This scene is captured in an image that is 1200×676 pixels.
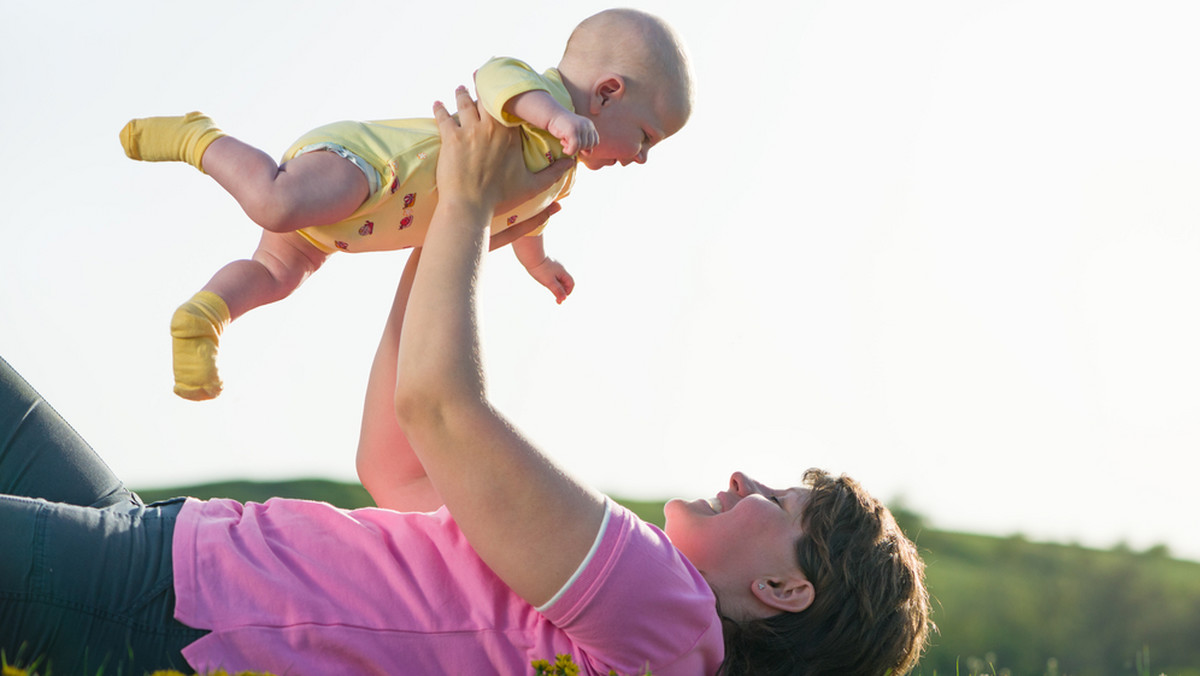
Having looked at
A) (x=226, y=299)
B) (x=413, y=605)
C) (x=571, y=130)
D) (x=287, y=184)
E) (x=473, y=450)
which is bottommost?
(x=413, y=605)

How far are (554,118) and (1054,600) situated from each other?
537 inches

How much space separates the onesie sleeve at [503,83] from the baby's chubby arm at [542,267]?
0.69 m

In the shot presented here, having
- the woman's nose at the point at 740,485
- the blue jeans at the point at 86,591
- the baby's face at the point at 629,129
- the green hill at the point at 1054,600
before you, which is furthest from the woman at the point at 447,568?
the green hill at the point at 1054,600

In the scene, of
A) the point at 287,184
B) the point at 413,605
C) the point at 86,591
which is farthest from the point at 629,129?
the point at 86,591

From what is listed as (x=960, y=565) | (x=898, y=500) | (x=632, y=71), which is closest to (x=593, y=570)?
(x=632, y=71)

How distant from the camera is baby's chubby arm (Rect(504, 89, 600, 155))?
7.84ft

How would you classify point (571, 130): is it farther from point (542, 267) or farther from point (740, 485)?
point (740, 485)

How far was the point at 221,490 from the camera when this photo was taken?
11.5 metres

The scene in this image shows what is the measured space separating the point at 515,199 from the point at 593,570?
96cm

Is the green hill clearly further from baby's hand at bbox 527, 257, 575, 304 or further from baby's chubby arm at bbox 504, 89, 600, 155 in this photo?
baby's chubby arm at bbox 504, 89, 600, 155

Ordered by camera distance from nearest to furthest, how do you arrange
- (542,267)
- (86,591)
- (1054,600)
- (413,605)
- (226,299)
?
1. (86,591)
2. (413,605)
3. (226,299)
4. (542,267)
5. (1054,600)

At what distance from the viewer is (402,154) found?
2.68 meters

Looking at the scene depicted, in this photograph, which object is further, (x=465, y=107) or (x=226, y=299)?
(x=226, y=299)

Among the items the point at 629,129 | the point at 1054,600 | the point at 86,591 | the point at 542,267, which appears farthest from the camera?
the point at 1054,600
